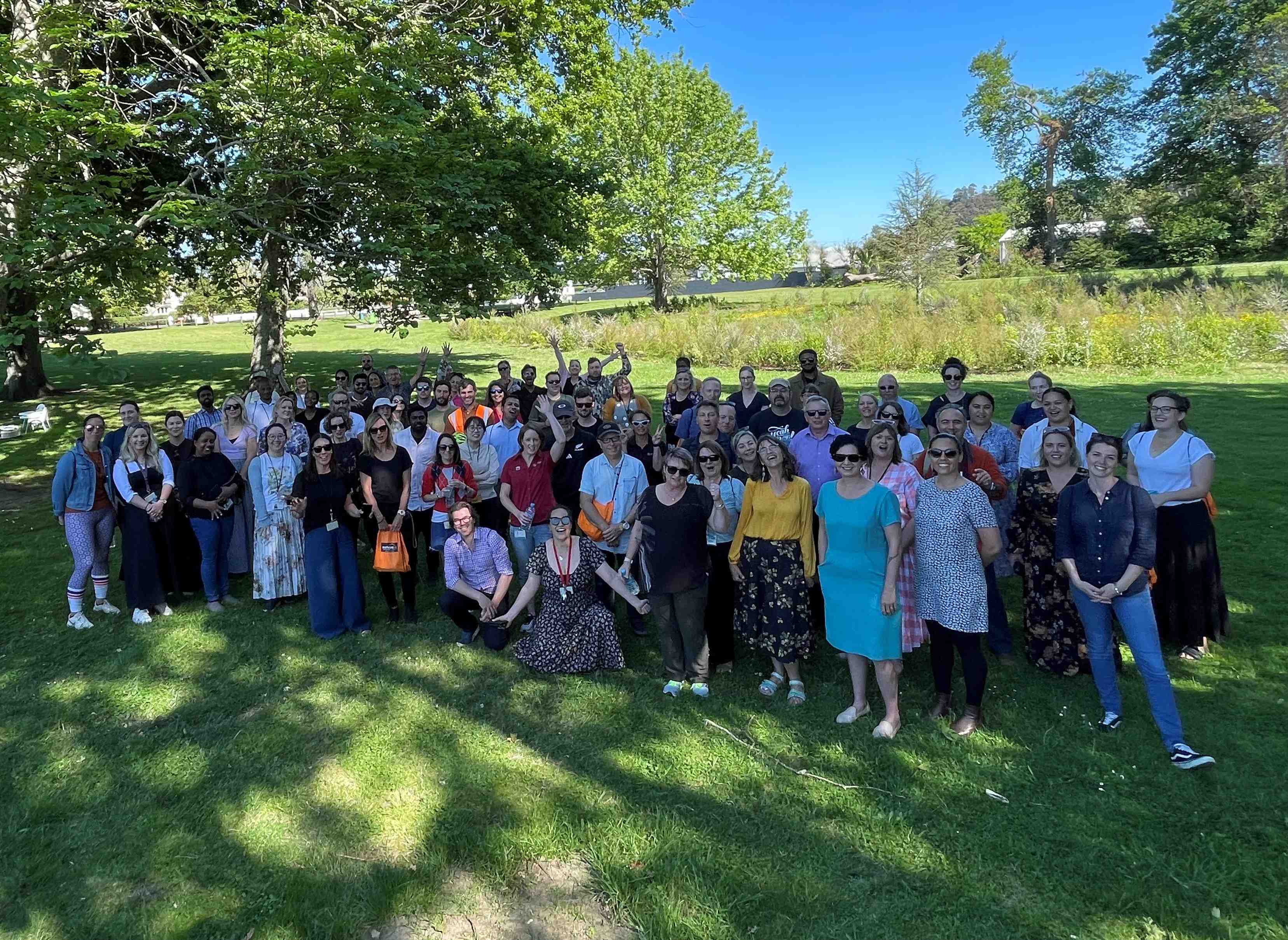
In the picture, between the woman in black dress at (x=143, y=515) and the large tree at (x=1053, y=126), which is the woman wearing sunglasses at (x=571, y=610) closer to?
the woman in black dress at (x=143, y=515)

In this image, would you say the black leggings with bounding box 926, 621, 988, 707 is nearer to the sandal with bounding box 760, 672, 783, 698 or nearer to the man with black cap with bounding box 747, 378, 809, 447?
the sandal with bounding box 760, 672, 783, 698

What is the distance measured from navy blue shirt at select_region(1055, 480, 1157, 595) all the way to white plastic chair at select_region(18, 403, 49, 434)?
17199 millimetres

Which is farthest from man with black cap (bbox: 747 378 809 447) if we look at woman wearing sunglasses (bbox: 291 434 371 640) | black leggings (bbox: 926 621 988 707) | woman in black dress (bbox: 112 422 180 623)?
woman in black dress (bbox: 112 422 180 623)

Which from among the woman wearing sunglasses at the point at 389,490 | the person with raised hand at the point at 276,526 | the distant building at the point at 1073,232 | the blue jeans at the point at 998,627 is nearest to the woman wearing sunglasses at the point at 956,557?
the blue jeans at the point at 998,627

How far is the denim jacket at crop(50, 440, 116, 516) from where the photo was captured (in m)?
6.30

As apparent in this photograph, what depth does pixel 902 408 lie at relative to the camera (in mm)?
6832

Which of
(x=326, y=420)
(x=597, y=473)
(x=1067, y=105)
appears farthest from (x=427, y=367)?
(x=1067, y=105)

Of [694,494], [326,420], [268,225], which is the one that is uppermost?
[268,225]

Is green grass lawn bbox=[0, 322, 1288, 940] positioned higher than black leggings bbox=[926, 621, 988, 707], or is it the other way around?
black leggings bbox=[926, 621, 988, 707]

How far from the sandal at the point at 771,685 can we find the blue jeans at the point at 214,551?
15.8ft

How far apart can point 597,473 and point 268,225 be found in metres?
9.72

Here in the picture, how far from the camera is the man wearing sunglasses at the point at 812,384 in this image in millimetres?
8180

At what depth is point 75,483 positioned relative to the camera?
20.9 ft

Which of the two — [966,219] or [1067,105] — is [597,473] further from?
[966,219]
